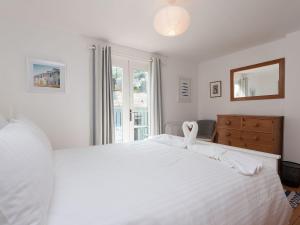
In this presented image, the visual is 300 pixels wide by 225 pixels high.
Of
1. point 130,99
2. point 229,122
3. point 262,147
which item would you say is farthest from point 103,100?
point 262,147

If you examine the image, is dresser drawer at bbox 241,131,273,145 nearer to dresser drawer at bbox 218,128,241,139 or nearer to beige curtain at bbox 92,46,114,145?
dresser drawer at bbox 218,128,241,139

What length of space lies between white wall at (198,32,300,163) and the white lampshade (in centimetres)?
214

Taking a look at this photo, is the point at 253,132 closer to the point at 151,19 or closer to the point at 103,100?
the point at 151,19

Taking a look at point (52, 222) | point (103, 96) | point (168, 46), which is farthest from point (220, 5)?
point (52, 222)

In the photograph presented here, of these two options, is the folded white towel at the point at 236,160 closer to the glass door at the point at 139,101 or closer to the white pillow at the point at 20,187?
the white pillow at the point at 20,187

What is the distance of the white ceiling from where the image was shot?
1957mm

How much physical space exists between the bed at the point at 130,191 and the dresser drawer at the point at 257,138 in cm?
151

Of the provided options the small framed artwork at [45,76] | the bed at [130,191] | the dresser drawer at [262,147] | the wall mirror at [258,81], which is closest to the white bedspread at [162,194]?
the bed at [130,191]

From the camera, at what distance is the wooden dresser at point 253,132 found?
2.71 m

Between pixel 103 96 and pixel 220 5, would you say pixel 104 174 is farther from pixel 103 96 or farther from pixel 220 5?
pixel 220 5

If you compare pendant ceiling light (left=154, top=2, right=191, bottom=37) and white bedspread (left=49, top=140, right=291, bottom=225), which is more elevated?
pendant ceiling light (left=154, top=2, right=191, bottom=37)

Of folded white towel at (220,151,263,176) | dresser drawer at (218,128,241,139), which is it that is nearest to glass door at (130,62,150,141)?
dresser drawer at (218,128,241,139)

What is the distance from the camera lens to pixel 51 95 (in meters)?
2.54

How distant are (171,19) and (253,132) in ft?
7.69
